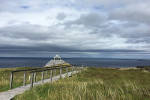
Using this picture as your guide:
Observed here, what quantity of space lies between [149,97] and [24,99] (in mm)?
6787

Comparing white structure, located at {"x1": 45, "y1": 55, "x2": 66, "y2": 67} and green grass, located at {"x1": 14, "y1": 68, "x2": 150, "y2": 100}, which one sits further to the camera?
white structure, located at {"x1": 45, "y1": 55, "x2": 66, "y2": 67}

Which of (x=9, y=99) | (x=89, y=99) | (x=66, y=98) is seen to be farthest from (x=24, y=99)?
(x=89, y=99)

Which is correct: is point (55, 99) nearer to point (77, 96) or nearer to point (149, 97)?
point (77, 96)

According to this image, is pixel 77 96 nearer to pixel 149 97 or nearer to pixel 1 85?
Answer: pixel 149 97

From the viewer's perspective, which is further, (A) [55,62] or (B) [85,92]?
(A) [55,62]

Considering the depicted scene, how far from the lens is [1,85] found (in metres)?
15.0

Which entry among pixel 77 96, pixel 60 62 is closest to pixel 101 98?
pixel 77 96

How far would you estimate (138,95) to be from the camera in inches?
426

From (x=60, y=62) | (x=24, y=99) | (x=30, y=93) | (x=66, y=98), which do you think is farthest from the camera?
(x=60, y=62)

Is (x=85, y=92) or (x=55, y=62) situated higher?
(x=85, y=92)

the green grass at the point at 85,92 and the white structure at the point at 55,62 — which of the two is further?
the white structure at the point at 55,62

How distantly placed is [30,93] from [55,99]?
7.06 ft

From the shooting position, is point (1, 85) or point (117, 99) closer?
point (117, 99)

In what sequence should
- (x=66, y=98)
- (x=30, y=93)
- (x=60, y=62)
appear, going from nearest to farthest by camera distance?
1. (x=66, y=98)
2. (x=30, y=93)
3. (x=60, y=62)
